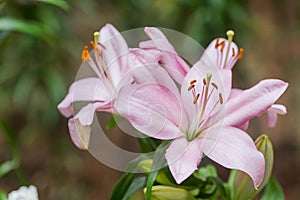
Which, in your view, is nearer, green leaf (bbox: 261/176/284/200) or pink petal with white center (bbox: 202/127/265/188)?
pink petal with white center (bbox: 202/127/265/188)

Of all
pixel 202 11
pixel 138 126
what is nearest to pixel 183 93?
pixel 138 126

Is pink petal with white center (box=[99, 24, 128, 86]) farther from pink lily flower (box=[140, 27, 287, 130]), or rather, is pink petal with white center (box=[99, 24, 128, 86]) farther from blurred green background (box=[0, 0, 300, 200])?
blurred green background (box=[0, 0, 300, 200])

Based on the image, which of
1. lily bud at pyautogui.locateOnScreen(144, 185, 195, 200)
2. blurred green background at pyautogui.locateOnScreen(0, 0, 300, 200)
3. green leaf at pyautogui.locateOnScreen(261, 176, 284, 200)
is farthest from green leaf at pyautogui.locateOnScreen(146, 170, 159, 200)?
blurred green background at pyautogui.locateOnScreen(0, 0, 300, 200)

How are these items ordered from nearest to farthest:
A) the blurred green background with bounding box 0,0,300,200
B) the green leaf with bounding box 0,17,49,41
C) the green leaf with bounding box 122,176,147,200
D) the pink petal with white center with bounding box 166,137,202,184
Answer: the pink petal with white center with bounding box 166,137,202,184 → the green leaf with bounding box 122,176,147,200 → the green leaf with bounding box 0,17,49,41 → the blurred green background with bounding box 0,0,300,200

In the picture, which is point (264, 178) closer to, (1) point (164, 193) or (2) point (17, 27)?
(1) point (164, 193)

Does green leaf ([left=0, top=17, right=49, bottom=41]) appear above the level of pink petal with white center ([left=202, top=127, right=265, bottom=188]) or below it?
above

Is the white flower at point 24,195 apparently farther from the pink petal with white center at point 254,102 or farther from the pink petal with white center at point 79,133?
the pink petal with white center at point 254,102

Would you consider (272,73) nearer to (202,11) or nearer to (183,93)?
(202,11)
